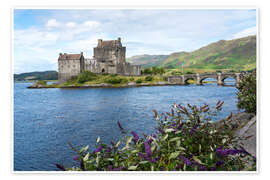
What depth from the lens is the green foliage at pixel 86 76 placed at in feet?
151

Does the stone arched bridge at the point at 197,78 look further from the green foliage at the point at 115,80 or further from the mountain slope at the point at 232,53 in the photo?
the green foliage at the point at 115,80

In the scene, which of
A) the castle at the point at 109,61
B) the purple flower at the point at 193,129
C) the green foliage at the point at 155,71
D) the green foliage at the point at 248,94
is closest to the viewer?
the purple flower at the point at 193,129

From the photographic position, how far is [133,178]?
3834mm

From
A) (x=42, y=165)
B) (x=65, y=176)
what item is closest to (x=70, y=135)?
(x=42, y=165)

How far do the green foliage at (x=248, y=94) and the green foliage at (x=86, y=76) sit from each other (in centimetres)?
3884

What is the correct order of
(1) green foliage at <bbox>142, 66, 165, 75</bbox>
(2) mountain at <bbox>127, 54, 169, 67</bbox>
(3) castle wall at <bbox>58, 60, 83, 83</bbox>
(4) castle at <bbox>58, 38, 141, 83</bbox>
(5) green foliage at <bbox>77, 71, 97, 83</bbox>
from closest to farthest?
(2) mountain at <bbox>127, 54, 169, 67</bbox> → (5) green foliage at <bbox>77, 71, 97, 83</bbox> → (3) castle wall at <bbox>58, 60, 83, 83</bbox> → (4) castle at <bbox>58, 38, 141, 83</bbox> → (1) green foliage at <bbox>142, 66, 165, 75</bbox>

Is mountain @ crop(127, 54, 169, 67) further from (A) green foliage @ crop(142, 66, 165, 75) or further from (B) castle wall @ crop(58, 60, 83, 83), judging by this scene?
(B) castle wall @ crop(58, 60, 83, 83)

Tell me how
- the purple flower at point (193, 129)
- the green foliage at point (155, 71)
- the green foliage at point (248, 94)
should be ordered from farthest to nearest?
the green foliage at point (155, 71), the green foliage at point (248, 94), the purple flower at point (193, 129)

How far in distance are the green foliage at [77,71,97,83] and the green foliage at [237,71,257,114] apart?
127ft

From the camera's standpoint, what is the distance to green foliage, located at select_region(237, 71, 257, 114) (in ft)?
30.7

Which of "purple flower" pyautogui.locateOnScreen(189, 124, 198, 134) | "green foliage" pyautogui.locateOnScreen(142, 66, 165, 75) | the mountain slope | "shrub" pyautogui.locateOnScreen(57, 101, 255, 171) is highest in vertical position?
"green foliage" pyautogui.locateOnScreen(142, 66, 165, 75)

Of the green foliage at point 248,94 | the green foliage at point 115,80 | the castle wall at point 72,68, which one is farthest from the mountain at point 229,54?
the castle wall at point 72,68

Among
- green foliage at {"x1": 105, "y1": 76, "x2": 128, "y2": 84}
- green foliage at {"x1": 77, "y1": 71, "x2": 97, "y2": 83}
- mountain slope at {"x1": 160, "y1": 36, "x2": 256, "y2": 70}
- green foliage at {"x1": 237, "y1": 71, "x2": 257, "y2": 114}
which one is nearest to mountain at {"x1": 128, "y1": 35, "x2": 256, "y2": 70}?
mountain slope at {"x1": 160, "y1": 36, "x2": 256, "y2": 70}
